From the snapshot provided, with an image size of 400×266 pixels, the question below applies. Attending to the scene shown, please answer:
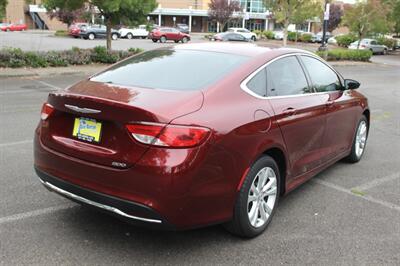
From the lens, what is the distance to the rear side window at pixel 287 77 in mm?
4254

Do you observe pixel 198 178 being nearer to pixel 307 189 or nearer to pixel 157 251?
pixel 157 251

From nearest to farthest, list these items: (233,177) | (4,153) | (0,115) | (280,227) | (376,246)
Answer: (233,177) → (376,246) → (280,227) → (4,153) → (0,115)

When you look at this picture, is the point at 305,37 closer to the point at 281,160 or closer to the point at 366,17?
the point at 366,17

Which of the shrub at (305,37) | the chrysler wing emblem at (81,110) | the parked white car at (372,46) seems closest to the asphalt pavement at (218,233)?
the chrysler wing emblem at (81,110)

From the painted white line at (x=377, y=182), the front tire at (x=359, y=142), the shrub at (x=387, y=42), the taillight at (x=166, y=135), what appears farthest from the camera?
the shrub at (x=387, y=42)

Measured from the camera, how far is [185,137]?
3.21m

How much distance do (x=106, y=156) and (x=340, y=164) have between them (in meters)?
3.99

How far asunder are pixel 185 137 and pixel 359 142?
156 inches

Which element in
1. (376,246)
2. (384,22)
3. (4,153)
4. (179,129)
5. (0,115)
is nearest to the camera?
(179,129)

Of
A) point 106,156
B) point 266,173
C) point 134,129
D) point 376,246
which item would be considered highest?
point 134,129

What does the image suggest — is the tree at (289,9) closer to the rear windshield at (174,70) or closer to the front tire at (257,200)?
the rear windshield at (174,70)

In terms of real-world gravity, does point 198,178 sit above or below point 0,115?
above

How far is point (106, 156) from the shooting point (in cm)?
333

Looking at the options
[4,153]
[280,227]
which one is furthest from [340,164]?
[4,153]
